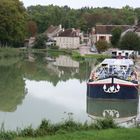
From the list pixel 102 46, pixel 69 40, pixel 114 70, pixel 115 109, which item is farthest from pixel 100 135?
pixel 69 40

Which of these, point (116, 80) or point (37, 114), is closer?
point (37, 114)

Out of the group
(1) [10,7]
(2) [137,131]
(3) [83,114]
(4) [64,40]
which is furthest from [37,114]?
A: (4) [64,40]

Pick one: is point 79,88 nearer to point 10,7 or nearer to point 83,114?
point 83,114

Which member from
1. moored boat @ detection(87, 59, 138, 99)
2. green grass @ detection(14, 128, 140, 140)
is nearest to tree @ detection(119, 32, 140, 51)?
moored boat @ detection(87, 59, 138, 99)

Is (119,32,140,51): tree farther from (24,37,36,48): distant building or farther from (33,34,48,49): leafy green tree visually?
(24,37,36,48): distant building

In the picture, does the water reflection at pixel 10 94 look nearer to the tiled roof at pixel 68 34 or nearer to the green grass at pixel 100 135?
the green grass at pixel 100 135

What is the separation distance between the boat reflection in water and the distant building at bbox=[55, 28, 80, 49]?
6682 centimetres

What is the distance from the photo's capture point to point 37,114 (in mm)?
18828

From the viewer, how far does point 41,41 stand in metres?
83.7

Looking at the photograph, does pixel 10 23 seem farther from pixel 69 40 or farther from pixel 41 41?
pixel 69 40

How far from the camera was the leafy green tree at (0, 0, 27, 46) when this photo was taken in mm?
67875

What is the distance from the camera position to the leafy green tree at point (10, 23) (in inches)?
2672

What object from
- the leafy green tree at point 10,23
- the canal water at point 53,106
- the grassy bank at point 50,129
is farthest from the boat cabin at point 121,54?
the leafy green tree at point 10,23

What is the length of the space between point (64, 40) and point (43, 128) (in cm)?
7930
